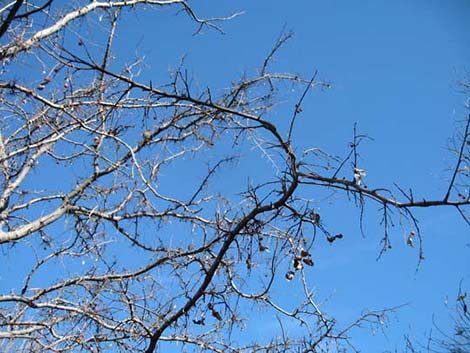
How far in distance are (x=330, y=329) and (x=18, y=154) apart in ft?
12.8

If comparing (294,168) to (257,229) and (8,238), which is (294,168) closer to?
(257,229)

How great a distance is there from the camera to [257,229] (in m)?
2.73

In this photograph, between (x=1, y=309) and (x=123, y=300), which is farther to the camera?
(x=1, y=309)

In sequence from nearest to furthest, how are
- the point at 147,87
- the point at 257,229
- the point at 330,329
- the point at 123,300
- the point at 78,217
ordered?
the point at 147,87
the point at 257,229
the point at 330,329
the point at 123,300
the point at 78,217

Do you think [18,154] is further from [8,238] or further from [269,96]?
[269,96]

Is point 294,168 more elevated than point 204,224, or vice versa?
point 204,224

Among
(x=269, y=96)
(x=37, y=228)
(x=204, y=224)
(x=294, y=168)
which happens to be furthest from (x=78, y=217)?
(x=294, y=168)

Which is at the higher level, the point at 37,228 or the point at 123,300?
the point at 37,228

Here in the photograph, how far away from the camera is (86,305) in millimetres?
5031

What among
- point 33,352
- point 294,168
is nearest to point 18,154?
point 33,352

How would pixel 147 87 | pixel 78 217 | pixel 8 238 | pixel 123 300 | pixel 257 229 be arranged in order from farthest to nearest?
pixel 78 217
pixel 8 238
pixel 123 300
pixel 257 229
pixel 147 87

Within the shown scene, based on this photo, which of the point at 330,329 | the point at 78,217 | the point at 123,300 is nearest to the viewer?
the point at 330,329

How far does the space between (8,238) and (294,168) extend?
3748 millimetres

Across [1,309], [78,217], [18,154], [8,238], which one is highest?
[18,154]
